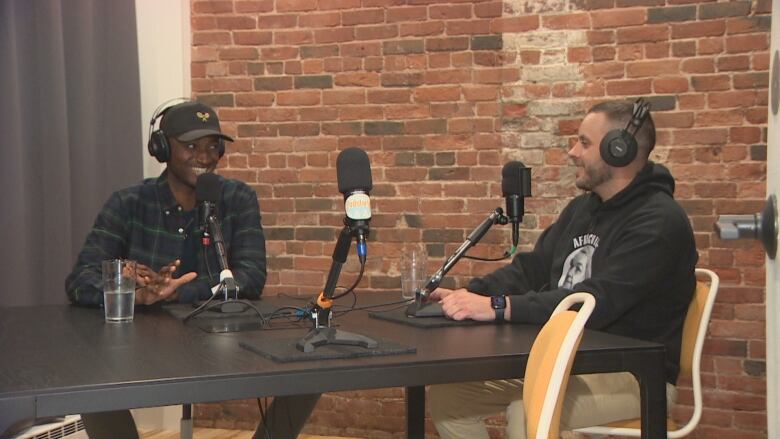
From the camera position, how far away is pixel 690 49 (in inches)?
139

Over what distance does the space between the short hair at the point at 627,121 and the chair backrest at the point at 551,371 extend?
109cm

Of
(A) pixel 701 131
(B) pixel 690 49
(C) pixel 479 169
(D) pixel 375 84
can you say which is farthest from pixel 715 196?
(D) pixel 375 84

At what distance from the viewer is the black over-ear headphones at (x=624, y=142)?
2598 millimetres

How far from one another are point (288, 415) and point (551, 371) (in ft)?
4.27

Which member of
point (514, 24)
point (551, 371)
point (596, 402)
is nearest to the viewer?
point (551, 371)

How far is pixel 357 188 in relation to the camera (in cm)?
161

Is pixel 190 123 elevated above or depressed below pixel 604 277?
above

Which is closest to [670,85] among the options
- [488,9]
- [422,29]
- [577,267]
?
[488,9]

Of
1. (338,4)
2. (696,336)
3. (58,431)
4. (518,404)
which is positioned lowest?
(58,431)

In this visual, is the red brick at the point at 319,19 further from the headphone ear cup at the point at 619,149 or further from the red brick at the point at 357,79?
the headphone ear cup at the point at 619,149

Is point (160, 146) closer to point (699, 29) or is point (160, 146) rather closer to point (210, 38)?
point (210, 38)

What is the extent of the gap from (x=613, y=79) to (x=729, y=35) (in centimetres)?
46

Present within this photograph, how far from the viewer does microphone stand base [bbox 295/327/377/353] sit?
5.88ft

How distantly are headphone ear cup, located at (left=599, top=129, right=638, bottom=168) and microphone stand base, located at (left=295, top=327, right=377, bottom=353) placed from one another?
110 cm
